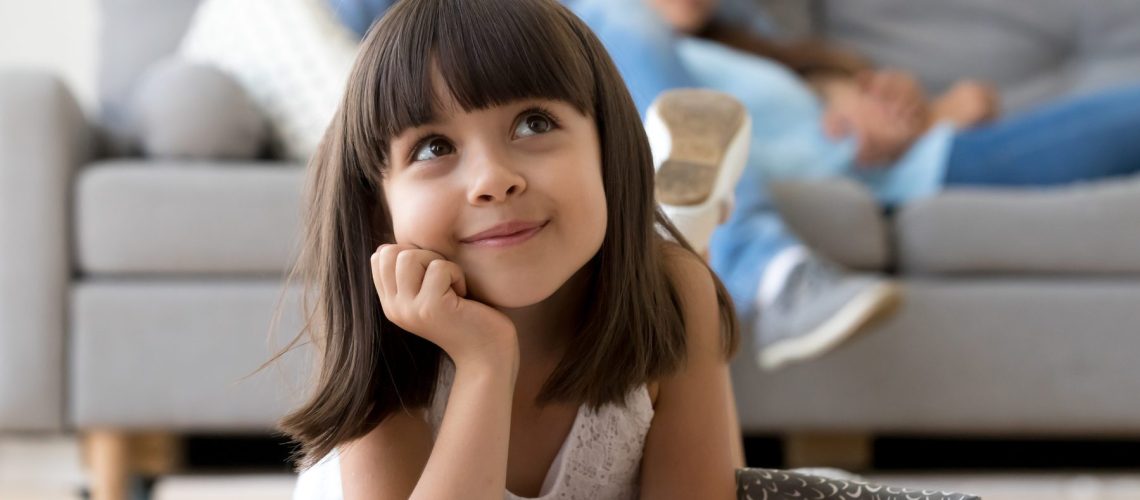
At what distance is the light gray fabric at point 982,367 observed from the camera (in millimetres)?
1670

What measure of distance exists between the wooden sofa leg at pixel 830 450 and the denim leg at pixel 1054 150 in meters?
0.41

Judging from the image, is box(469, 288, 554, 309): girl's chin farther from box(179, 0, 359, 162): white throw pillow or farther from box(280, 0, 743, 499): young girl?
box(179, 0, 359, 162): white throw pillow

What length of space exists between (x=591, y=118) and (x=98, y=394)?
109cm

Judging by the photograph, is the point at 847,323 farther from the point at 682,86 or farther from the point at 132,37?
the point at 132,37

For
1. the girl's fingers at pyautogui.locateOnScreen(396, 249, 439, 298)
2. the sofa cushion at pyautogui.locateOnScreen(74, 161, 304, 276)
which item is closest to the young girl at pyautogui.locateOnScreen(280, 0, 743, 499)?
the girl's fingers at pyautogui.locateOnScreen(396, 249, 439, 298)

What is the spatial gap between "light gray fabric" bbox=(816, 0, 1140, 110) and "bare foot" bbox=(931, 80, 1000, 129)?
0.19 metres

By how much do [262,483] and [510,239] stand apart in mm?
1034

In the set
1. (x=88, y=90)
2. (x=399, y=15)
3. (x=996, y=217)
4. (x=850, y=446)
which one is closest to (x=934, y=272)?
(x=996, y=217)

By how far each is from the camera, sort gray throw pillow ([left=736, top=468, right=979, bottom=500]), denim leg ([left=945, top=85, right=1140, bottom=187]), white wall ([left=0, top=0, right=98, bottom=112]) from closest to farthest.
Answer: gray throw pillow ([left=736, top=468, right=979, bottom=500]) < denim leg ([left=945, top=85, right=1140, bottom=187]) < white wall ([left=0, top=0, right=98, bottom=112])

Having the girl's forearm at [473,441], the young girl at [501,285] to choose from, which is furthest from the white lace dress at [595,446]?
the girl's forearm at [473,441]

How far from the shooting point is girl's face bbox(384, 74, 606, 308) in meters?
0.75

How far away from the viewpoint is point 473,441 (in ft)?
2.54

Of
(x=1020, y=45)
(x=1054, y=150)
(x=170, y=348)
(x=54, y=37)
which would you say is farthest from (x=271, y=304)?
(x=1020, y=45)

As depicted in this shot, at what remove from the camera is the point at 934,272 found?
1.71 meters
